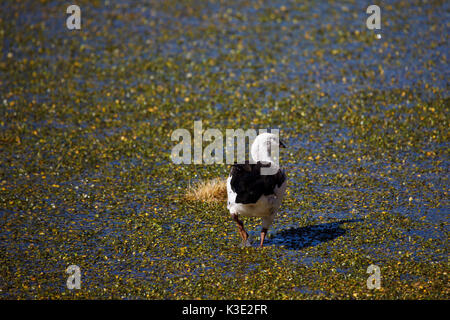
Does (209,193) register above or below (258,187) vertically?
below

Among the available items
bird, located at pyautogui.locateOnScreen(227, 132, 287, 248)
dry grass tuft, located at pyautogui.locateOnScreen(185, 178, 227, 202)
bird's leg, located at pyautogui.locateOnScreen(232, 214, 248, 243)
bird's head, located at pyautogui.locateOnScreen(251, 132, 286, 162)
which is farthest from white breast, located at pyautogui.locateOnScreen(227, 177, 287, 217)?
dry grass tuft, located at pyautogui.locateOnScreen(185, 178, 227, 202)

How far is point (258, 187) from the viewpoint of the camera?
46.2 feet

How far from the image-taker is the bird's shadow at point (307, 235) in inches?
605

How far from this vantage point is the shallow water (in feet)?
46.8

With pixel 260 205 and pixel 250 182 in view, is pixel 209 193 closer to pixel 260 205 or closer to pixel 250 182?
pixel 260 205

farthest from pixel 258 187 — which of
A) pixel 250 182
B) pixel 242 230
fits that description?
pixel 242 230

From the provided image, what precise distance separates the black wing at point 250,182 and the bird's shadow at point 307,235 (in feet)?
5.69

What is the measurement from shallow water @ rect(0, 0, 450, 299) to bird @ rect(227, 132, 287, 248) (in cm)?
100

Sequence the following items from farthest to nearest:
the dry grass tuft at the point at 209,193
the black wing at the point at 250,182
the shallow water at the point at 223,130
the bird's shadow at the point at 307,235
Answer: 1. the dry grass tuft at the point at 209,193
2. the bird's shadow at the point at 307,235
3. the shallow water at the point at 223,130
4. the black wing at the point at 250,182

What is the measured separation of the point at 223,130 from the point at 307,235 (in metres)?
7.39

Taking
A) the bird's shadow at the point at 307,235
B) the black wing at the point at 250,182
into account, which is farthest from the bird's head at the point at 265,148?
the bird's shadow at the point at 307,235

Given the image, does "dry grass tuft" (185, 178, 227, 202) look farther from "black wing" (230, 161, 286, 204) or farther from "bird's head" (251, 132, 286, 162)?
"black wing" (230, 161, 286, 204)

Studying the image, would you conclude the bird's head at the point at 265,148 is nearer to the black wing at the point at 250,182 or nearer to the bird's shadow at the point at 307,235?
the black wing at the point at 250,182

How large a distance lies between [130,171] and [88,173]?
4.26ft
